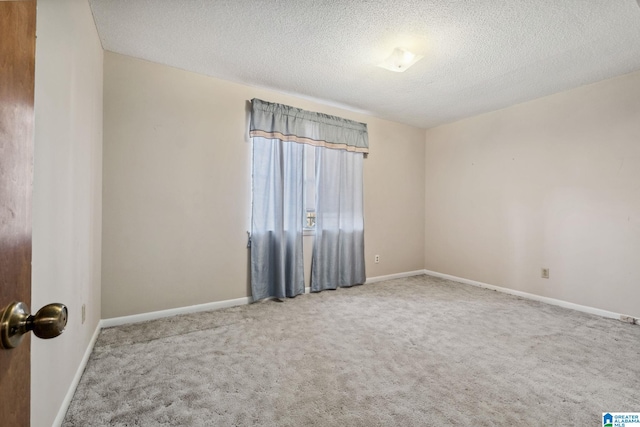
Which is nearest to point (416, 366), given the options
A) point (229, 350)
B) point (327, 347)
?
point (327, 347)

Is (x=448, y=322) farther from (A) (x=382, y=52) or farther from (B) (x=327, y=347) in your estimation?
(A) (x=382, y=52)

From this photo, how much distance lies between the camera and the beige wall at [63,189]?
3.74ft

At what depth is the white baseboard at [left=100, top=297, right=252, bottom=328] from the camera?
7.90ft

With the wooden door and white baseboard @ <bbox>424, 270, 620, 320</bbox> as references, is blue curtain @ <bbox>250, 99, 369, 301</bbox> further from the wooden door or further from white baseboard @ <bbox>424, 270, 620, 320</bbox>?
the wooden door

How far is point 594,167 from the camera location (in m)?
2.87

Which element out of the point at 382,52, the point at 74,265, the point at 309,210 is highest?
the point at 382,52

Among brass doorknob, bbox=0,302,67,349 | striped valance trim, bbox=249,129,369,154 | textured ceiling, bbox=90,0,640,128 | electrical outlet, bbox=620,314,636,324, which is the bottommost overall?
electrical outlet, bbox=620,314,636,324

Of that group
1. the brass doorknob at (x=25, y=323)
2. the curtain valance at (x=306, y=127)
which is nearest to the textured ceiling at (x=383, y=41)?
the curtain valance at (x=306, y=127)

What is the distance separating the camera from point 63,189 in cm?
142

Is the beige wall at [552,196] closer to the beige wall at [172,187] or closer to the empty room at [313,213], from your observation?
the empty room at [313,213]

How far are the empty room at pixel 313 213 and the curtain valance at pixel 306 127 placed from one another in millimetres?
33

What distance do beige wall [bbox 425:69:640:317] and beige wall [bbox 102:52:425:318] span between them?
2582 millimetres

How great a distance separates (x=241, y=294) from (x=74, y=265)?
5.36 feet
